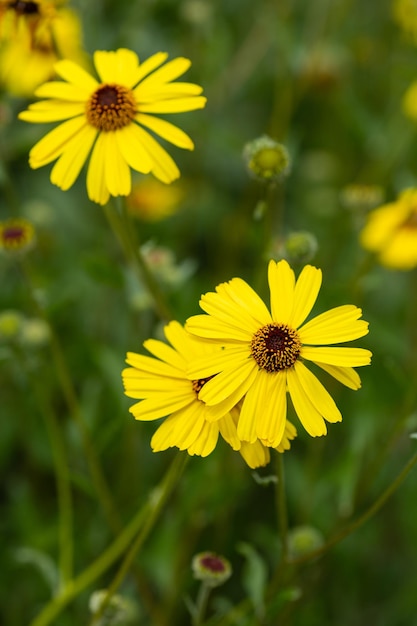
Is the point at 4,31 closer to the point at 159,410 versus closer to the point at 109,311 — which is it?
the point at 159,410

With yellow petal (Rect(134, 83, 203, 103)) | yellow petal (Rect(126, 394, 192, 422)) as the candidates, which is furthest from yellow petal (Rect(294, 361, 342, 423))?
yellow petal (Rect(134, 83, 203, 103))

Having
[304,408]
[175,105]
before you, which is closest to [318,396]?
[304,408]

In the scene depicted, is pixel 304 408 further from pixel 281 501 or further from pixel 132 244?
pixel 132 244

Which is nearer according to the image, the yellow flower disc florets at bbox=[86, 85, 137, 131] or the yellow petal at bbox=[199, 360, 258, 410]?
the yellow petal at bbox=[199, 360, 258, 410]

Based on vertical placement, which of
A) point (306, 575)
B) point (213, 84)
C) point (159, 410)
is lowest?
point (306, 575)

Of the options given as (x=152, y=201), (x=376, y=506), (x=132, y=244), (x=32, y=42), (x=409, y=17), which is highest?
(x=409, y=17)

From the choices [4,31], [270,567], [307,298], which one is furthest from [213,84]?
[307,298]

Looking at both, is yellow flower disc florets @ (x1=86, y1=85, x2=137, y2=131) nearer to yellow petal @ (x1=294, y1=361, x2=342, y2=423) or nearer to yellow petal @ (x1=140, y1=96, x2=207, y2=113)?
yellow petal @ (x1=140, y1=96, x2=207, y2=113)
